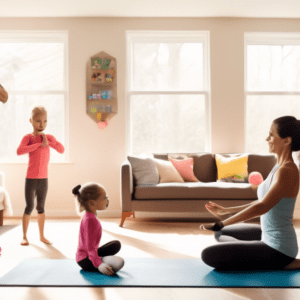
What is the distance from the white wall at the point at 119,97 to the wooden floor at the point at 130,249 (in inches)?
23.4

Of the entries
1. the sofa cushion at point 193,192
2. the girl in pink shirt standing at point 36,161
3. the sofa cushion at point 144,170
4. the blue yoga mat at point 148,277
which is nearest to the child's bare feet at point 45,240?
the girl in pink shirt standing at point 36,161

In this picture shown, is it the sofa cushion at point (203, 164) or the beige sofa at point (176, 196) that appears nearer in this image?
the beige sofa at point (176, 196)

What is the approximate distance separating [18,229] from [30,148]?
1219 millimetres

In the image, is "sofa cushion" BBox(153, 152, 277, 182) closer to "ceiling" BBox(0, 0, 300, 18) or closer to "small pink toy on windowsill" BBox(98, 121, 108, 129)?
"small pink toy on windowsill" BBox(98, 121, 108, 129)

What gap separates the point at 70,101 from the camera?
4.95 meters

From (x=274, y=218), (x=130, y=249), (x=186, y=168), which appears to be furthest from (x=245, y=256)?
(x=186, y=168)

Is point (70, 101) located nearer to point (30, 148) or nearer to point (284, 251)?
point (30, 148)

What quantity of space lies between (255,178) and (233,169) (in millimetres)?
338

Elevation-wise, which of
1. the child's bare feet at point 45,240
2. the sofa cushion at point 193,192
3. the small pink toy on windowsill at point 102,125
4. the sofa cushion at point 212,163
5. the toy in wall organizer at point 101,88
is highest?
the toy in wall organizer at point 101,88

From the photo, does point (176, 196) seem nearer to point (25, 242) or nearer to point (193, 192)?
point (193, 192)

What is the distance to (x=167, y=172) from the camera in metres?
4.43

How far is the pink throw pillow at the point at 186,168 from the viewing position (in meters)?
4.52

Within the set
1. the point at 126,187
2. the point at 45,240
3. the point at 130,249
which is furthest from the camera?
the point at 126,187

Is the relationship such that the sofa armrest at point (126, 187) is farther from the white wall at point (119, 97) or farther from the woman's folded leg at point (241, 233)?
the woman's folded leg at point (241, 233)
